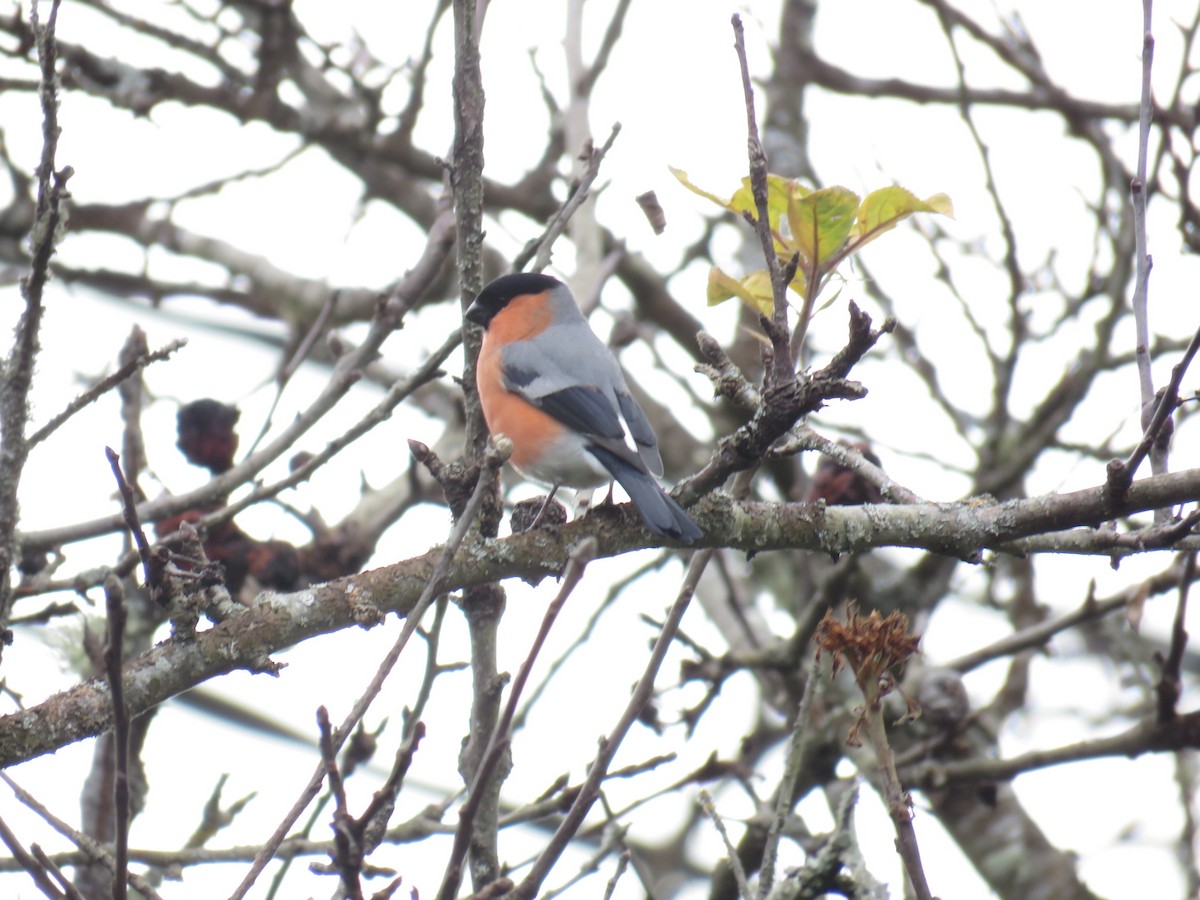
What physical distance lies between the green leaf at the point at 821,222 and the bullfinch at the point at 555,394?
771mm

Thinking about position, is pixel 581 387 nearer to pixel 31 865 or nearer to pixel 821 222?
pixel 821 222

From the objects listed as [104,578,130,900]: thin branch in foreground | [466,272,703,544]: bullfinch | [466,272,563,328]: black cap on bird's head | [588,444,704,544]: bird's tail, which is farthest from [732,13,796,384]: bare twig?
[466,272,563,328]: black cap on bird's head

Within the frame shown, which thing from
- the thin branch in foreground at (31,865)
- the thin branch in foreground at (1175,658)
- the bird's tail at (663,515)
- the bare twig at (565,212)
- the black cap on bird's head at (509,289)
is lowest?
the thin branch in foreground at (31,865)

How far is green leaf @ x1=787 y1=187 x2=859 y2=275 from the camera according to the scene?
233cm

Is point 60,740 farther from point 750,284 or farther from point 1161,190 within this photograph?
point 1161,190

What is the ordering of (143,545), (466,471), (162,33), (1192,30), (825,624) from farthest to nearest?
(162,33), (1192,30), (466,471), (825,624), (143,545)

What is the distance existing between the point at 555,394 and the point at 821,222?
1687mm

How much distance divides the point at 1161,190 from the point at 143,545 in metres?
4.13

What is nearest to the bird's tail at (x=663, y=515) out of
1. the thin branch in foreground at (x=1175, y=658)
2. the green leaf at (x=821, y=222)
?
the green leaf at (x=821, y=222)

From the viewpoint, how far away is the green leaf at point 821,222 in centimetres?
233

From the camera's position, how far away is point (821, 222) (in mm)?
2379

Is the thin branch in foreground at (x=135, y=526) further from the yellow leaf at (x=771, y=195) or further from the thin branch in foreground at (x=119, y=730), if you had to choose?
the yellow leaf at (x=771, y=195)

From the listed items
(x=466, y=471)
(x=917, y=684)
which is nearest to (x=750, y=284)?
(x=466, y=471)

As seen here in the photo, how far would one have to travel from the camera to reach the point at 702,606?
5891mm
